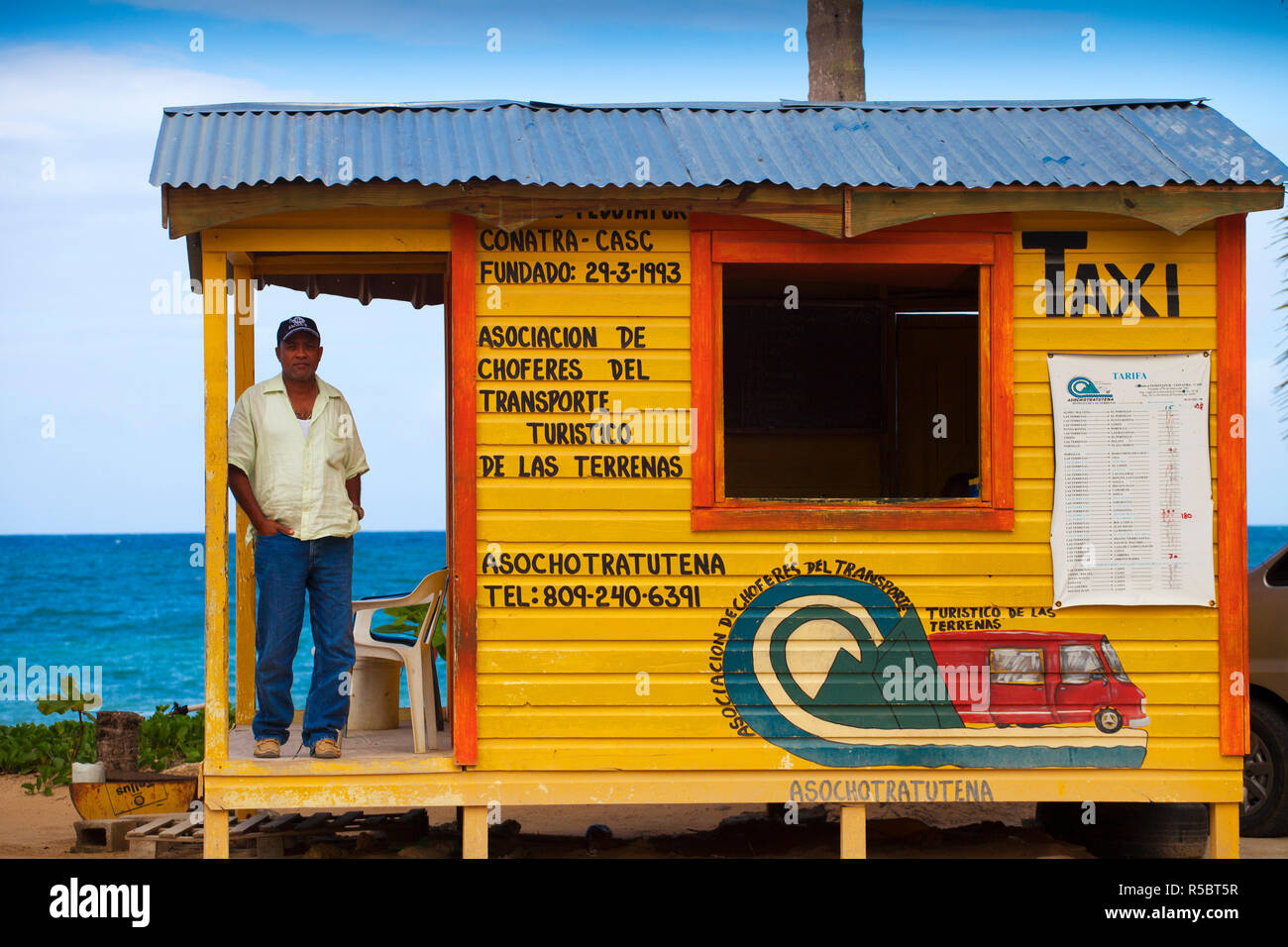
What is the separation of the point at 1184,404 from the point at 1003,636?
1.42m

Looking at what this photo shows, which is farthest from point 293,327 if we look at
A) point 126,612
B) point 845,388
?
point 126,612

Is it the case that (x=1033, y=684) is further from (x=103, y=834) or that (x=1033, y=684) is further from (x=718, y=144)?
(x=103, y=834)

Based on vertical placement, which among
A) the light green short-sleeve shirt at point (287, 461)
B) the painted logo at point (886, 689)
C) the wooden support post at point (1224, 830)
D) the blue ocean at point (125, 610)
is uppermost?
the light green short-sleeve shirt at point (287, 461)

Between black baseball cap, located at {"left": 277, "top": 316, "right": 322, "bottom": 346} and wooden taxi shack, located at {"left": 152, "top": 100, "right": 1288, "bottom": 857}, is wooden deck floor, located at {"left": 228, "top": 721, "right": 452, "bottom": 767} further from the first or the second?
black baseball cap, located at {"left": 277, "top": 316, "right": 322, "bottom": 346}

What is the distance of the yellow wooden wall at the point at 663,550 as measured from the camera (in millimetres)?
6137

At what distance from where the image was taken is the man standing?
618 centimetres

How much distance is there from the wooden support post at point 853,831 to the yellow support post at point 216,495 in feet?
9.57

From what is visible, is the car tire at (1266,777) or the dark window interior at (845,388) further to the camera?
the dark window interior at (845,388)

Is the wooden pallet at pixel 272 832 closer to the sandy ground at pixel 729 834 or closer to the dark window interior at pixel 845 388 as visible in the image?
the sandy ground at pixel 729 834

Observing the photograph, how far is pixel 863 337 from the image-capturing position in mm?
9016

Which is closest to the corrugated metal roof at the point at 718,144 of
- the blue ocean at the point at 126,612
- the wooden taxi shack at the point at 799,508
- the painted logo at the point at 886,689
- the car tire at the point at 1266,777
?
the wooden taxi shack at the point at 799,508
